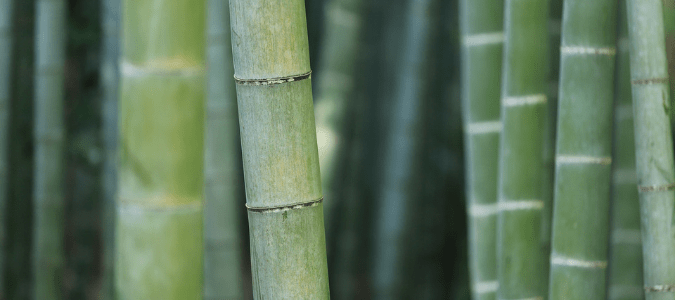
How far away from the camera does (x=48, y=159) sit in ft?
4.86

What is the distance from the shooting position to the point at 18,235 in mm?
1660

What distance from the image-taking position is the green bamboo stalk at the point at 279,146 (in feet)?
1.71

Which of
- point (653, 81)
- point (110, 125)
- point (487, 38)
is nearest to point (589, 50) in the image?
point (653, 81)

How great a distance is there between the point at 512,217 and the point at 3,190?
3.78 ft

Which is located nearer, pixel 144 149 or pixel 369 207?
pixel 144 149

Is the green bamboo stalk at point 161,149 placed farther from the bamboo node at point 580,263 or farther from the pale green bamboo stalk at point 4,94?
the pale green bamboo stalk at point 4,94

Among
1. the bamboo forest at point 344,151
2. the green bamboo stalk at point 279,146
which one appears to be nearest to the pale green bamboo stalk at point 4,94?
the bamboo forest at point 344,151

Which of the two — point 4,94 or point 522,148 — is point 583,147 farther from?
point 4,94

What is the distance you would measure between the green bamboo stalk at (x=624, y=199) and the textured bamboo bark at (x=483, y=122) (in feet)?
0.60

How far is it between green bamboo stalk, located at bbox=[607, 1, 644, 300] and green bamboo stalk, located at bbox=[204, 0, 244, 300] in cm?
68

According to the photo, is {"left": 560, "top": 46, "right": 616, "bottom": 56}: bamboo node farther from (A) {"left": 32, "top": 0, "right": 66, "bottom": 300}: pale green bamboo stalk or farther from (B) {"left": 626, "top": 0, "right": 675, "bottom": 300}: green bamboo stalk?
(A) {"left": 32, "top": 0, "right": 66, "bottom": 300}: pale green bamboo stalk

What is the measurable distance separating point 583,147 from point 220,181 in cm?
68

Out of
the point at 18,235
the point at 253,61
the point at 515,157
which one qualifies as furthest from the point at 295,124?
the point at 18,235

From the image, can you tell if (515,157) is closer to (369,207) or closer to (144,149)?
(144,149)
